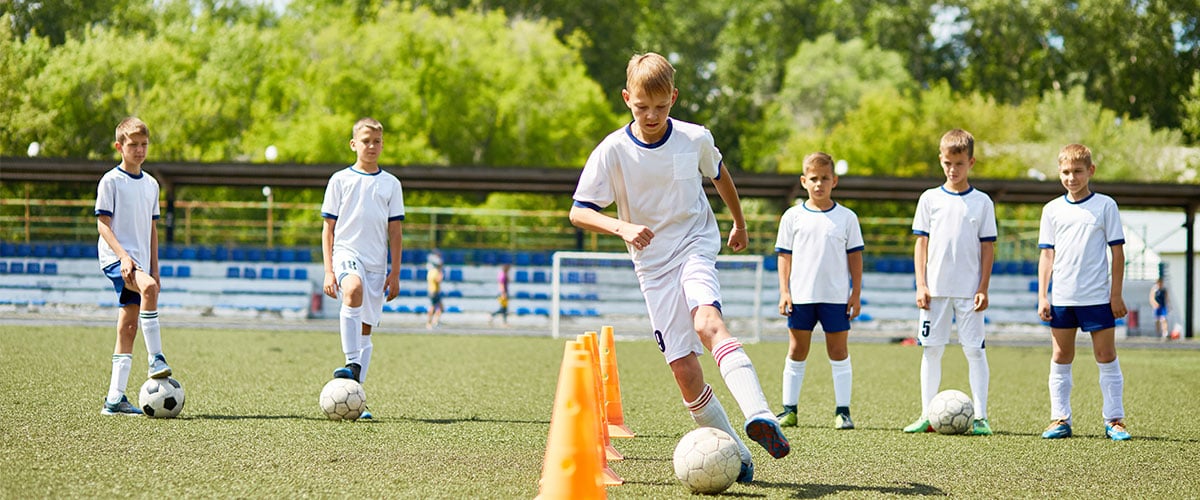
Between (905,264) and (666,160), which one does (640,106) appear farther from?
(905,264)

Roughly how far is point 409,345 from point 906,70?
51.6m

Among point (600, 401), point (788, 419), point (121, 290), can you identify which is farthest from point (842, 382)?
point (121, 290)

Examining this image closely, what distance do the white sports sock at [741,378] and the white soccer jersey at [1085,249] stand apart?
373 centimetres

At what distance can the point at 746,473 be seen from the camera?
5.44 metres

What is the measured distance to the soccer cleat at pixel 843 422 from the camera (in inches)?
316

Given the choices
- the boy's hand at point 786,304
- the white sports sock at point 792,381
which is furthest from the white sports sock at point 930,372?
the boy's hand at point 786,304

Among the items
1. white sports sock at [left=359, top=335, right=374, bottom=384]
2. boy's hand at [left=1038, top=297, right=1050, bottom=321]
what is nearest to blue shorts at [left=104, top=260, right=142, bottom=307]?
white sports sock at [left=359, top=335, right=374, bottom=384]

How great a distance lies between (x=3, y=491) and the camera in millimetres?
4777

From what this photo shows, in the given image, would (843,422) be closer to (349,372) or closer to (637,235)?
(349,372)

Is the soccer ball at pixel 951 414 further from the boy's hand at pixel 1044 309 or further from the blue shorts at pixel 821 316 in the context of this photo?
the blue shorts at pixel 821 316

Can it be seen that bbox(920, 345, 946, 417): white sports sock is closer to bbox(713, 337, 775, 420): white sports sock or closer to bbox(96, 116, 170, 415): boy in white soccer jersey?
bbox(713, 337, 775, 420): white sports sock

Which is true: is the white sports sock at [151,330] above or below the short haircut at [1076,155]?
below

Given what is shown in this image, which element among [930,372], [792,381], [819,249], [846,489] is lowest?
[846,489]

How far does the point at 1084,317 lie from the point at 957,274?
849 millimetres
